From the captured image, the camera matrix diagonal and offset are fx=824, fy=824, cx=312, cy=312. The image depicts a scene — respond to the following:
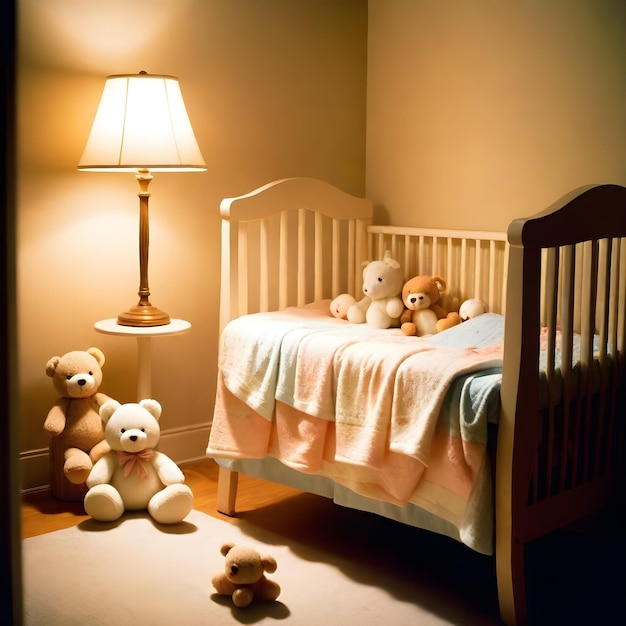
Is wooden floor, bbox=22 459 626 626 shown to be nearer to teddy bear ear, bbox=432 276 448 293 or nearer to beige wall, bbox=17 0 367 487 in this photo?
beige wall, bbox=17 0 367 487

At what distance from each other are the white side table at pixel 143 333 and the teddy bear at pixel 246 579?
2.55ft

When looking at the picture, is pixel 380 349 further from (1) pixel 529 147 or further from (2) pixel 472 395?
(1) pixel 529 147

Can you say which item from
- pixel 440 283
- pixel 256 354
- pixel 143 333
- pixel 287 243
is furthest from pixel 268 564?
pixel 287 243

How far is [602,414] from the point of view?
2037 mm

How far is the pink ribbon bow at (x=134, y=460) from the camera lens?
2.35 meters

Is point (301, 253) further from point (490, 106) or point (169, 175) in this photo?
point (490, 106)

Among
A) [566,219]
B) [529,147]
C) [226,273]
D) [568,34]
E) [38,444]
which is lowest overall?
[38,444]

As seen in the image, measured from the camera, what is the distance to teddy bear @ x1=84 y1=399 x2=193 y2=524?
2.29 m

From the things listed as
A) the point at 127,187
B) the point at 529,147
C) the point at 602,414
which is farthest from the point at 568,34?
the point at 127,187

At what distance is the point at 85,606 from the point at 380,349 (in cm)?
90

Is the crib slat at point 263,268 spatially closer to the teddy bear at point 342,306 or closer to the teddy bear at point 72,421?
the teddy bear at point 342,306

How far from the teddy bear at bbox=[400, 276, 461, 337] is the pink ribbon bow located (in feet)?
2.75

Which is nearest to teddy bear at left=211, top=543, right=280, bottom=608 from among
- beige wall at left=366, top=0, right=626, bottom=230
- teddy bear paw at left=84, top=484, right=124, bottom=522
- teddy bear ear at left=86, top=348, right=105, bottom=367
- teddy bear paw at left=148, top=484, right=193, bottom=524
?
teddy bear paw at left=148, top=484, right=193, bottom=524

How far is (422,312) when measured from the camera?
2.49 m
